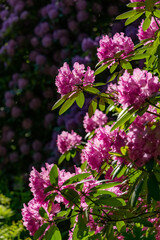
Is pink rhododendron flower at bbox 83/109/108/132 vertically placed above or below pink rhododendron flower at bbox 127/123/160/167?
below

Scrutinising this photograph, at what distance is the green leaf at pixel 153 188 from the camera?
3.18ft

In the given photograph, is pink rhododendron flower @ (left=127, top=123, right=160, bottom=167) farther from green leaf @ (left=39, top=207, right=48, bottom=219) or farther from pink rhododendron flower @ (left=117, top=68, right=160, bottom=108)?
green leaf @ (left=39, top=207, right=48, bottom=219)

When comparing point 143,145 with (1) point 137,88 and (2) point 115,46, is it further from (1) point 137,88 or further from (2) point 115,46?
(2) point 115,46

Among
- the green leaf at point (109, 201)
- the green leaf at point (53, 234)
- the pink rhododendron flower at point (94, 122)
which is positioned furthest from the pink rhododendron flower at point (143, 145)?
the pink rhododendron flower at point (94, 122)

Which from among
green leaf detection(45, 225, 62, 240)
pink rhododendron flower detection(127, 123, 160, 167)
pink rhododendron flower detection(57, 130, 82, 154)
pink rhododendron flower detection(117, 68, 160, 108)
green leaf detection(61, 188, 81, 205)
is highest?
pink rhododendron flower detection(117, 68, 160, 108)

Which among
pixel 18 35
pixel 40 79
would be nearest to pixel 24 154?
pixel 40 79

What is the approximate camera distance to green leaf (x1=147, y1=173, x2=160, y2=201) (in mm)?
969

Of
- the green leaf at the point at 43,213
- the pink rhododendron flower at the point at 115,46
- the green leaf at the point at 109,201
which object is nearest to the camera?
the green leaf at the point at 109,201

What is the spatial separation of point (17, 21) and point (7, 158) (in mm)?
1785

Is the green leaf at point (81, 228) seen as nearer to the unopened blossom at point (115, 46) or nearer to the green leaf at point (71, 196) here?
the green leaf at point (71, 196)

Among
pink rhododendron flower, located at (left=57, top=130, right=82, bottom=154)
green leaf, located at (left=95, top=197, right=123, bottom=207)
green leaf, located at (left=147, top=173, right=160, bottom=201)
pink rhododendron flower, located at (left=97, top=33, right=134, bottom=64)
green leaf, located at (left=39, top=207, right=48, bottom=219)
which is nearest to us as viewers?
green leaf, located at (left=147, top=173, right=160, bottom=201)

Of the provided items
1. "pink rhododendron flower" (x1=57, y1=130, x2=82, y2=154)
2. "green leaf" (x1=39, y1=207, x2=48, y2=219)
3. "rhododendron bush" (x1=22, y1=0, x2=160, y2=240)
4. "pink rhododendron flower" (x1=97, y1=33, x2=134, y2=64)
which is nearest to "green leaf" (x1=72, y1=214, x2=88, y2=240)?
"rhododendron bush" (x1=22, y1=0, x2=160, y2=240)

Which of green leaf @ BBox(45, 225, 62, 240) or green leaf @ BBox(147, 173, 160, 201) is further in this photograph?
green leaf @ BBox(45, 225, 62, 240)

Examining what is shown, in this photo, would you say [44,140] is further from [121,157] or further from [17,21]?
[121,157]
